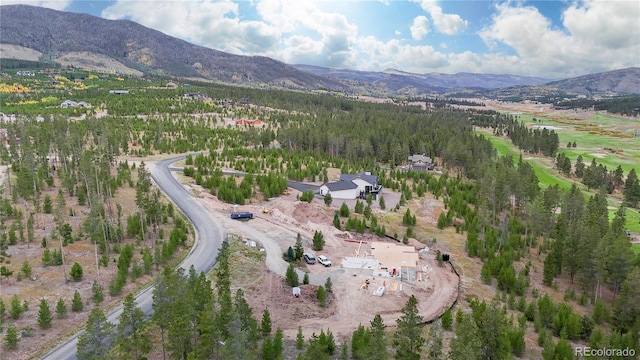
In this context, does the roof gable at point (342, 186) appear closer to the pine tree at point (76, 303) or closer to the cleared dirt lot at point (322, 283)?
the cleared dirt lot at point (322, 283)

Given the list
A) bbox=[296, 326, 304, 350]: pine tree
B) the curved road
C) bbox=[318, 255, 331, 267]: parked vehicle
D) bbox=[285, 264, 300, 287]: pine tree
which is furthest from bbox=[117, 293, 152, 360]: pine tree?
bbox=[318, 255, 331, 267]: parked vehicle

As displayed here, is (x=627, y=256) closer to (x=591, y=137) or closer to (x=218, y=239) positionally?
(x=218, y=239)

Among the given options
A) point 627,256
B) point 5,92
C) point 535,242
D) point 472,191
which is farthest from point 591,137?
point 5,92

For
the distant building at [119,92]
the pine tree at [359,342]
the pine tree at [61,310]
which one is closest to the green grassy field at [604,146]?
the pine tree at [359,342]

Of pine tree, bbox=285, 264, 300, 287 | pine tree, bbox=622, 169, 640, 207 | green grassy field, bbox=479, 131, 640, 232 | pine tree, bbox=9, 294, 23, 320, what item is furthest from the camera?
pine tree, bbox=622, 169, 640, 207

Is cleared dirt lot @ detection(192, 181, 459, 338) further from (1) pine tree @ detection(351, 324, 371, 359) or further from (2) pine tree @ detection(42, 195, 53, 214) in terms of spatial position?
(2) pine tree @ detection(42, 195, 53, 214)
